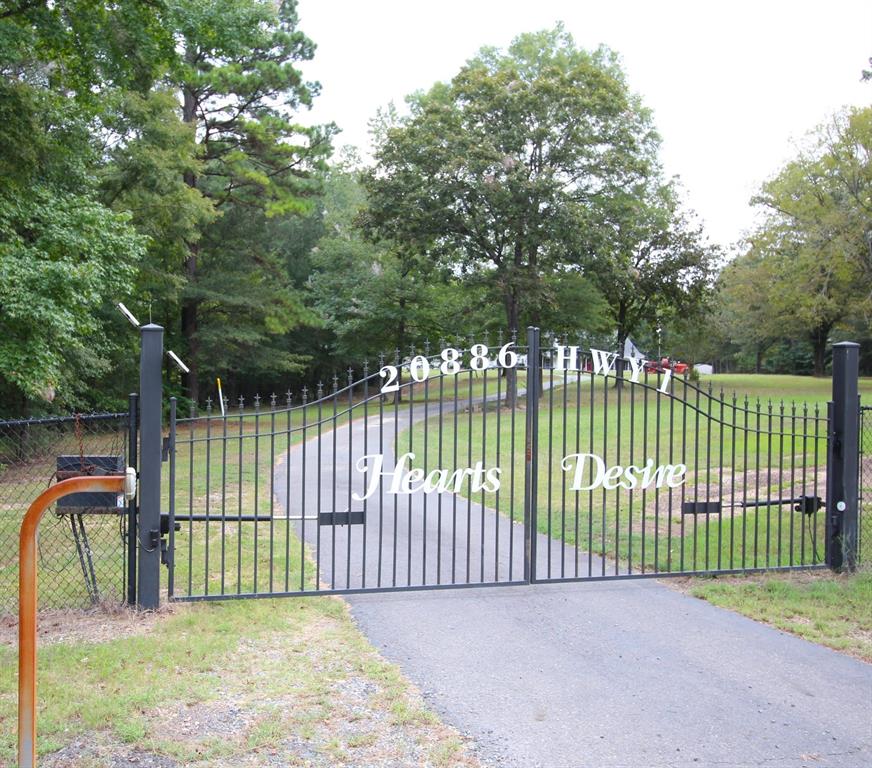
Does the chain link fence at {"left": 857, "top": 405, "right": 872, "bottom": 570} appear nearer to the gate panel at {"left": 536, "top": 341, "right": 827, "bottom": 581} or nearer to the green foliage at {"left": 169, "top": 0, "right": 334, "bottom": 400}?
the gate panel at {"left": 536, "top": 341, "right": 827, "bottom": 581}

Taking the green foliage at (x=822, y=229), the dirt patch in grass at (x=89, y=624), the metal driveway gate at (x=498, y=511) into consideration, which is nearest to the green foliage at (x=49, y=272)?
the metal driveway gate at (x=498, y=511)

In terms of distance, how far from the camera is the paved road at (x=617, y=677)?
4059mm

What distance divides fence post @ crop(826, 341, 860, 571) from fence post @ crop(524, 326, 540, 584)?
9.12 feet

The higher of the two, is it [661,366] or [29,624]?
[661,366]

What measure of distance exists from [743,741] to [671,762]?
1.63 ft

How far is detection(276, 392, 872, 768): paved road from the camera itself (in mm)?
4059

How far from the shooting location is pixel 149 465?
5969 mm

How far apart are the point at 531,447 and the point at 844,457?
291 cm

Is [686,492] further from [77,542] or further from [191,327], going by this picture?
[191,327]

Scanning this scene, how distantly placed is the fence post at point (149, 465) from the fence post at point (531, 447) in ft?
9.21

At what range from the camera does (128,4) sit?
480 inches

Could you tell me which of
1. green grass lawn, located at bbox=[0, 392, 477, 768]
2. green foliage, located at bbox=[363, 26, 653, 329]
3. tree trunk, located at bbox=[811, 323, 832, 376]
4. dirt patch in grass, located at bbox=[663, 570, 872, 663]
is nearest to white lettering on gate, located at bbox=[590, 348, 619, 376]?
dirt patch in grass, located at bbox=[663, 570, 872, 663]

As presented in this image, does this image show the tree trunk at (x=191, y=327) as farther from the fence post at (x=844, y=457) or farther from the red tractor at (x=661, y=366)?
the fence post at (x=844, y=457)

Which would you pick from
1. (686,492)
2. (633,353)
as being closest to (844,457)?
(633,353)
